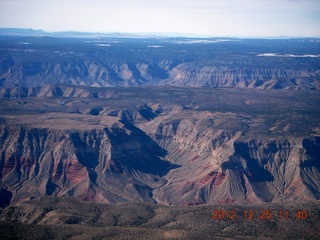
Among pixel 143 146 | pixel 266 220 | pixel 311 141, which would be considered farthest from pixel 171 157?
pixel 266 220

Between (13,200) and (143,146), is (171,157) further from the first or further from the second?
(13,200)
